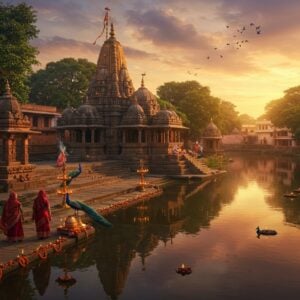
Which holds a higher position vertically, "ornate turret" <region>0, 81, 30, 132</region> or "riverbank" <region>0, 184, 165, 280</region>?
"ornate turret" <region>0, 81, 30, 132</region>

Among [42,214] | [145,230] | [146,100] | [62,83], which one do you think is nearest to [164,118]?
[146,100]

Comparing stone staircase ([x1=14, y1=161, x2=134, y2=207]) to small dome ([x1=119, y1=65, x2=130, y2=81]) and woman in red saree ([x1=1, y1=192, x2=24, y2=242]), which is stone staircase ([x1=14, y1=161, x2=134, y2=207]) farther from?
small dome ([x1=119, y1=65, x2=130, y2=81])

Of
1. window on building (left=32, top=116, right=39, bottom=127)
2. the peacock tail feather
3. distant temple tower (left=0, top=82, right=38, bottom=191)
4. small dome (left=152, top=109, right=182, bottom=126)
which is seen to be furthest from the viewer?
window on building (left=32, top=116, right=39, bottom=127)

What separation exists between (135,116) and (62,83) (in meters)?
31.2

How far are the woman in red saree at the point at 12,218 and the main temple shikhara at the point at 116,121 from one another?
23.2 m

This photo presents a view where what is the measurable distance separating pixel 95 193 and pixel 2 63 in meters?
13.6

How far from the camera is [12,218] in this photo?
41.9ft

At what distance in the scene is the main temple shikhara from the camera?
38531 millimetres

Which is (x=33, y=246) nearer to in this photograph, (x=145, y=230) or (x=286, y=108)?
(x=145, y=230)

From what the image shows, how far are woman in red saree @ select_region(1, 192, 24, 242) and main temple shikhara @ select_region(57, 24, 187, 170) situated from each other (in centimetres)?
2323

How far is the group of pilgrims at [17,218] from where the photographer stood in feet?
41.7

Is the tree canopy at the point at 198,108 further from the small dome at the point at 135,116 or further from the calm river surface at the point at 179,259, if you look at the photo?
→ the calm river surface at the point at 179,259

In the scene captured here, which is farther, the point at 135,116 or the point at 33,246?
the point at 135,116

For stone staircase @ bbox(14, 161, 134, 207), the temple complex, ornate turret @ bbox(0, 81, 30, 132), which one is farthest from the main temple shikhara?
ornate turret @ bbox(0, 81, 30, 132)
